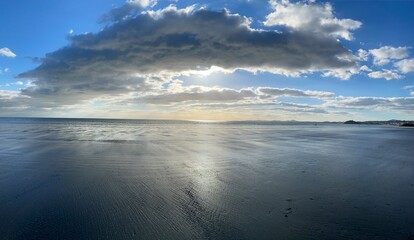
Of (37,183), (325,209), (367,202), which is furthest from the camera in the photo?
(37,183)

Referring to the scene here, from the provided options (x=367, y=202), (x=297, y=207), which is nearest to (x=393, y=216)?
(x=367, y=202)

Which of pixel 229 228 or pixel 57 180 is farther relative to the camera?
pixel 57 180

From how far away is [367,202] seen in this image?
806cm

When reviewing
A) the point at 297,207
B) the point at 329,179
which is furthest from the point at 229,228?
the point at 329,179

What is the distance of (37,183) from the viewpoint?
9891mm

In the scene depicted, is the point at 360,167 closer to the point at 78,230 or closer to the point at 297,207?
the point at 297,207

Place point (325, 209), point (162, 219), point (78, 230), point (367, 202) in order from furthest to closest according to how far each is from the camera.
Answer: point (367, 202)
point (325, 209)
point (162, 219)
point (78, 230)

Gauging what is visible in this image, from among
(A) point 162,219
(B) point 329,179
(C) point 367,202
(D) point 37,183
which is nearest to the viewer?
(A) point 162,219

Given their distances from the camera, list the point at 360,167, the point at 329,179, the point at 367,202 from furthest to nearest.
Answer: the point at 360,167
the point at 329,179
the point at 367,202

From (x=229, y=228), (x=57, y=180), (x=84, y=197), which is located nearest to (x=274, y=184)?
(x=229, y=228)

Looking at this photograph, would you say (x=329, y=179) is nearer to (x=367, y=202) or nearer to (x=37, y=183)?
(x=367, y=202)

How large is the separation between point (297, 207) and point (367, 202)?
7.59ft

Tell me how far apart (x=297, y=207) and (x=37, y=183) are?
8.97 meters

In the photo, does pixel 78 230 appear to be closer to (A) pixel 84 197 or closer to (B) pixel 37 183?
(A) pixel 84 197
